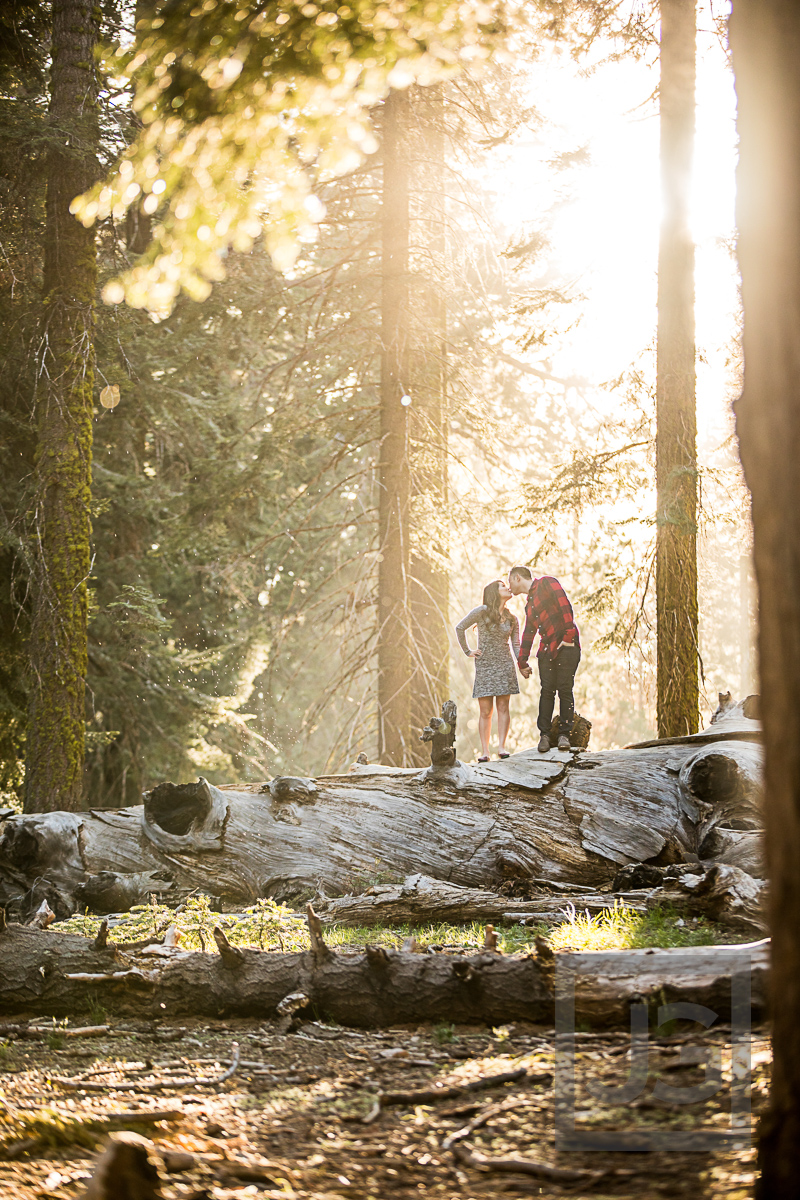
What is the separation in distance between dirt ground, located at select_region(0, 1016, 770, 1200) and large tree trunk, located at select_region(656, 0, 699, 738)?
5891mm

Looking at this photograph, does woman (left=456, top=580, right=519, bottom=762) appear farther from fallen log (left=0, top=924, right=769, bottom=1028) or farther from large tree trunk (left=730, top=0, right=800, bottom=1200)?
large tree trunk (left=730, top=0, right=800, bottom=1200)

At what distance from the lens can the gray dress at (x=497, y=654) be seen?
10312 millimetres

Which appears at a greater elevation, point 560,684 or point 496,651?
point 496,651

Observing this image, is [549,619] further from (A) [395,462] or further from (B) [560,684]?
(A) [395,462]

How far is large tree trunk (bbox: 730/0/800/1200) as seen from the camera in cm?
235

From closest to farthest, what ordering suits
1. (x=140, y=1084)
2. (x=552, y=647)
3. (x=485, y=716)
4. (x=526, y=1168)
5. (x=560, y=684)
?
(x=526, y=1168), (x=140, y=1084), (x=560, y=684), (x=552, y=647), (x=485, y=716)

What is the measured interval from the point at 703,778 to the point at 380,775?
287 cm

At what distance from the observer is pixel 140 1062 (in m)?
3.93

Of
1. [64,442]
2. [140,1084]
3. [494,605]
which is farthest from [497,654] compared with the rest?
[140,1084]

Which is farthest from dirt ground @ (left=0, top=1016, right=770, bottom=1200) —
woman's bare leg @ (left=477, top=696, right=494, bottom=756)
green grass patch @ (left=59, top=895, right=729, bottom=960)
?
woman's bare leg @ (left=477, top=696, right=494, bottom=756)

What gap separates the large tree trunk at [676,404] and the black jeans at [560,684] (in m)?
0.91

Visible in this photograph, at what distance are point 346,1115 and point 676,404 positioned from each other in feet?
25.8

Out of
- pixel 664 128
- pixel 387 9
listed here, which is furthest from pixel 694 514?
pixel 387 9

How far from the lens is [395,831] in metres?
7.94
